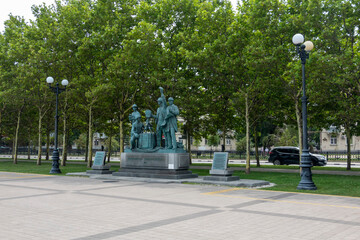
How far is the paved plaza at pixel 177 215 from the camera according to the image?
688 cm

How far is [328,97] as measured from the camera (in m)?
21.3

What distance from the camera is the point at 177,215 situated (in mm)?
8773

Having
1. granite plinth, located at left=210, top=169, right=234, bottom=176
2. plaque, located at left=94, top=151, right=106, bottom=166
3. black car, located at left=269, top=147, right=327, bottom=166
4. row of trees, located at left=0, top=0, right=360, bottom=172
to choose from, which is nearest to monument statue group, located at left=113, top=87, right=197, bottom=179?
plaque, located at left=94, top=151, right=106, bottom=166

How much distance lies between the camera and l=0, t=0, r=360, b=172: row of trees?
67.5ft

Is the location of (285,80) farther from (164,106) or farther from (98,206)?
(98,206)

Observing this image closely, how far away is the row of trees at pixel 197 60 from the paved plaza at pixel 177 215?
31.4 ft

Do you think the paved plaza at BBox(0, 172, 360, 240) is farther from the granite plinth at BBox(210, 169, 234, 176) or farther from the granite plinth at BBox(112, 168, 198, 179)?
the granite plinth at BBox(112, 168, 198, 179)

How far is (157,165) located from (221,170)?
373 cm

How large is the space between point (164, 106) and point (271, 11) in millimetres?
9141

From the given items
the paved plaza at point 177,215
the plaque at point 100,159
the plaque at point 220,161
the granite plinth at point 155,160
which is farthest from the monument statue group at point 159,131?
the paved plaza at point 177,215

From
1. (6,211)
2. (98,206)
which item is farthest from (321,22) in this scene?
(6,211)

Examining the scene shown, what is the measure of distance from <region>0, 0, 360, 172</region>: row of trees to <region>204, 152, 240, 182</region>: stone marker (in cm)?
590

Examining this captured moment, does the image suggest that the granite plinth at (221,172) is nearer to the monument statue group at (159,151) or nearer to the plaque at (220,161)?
the plaque at (220,161)

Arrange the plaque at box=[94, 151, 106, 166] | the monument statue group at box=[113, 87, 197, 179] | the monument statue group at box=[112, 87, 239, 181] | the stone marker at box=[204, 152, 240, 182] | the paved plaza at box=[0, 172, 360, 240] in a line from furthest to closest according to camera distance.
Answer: the plaque at box=[94, 151, 106, 166]
the monument statue group at box=[113, 87, 197, 179]
the monument statue group at box=[112, 87, 239, 181]
the stone marker at box=[204, 152, 240, 182]
the paved plaza at box=[0, 172, 360, 240]
